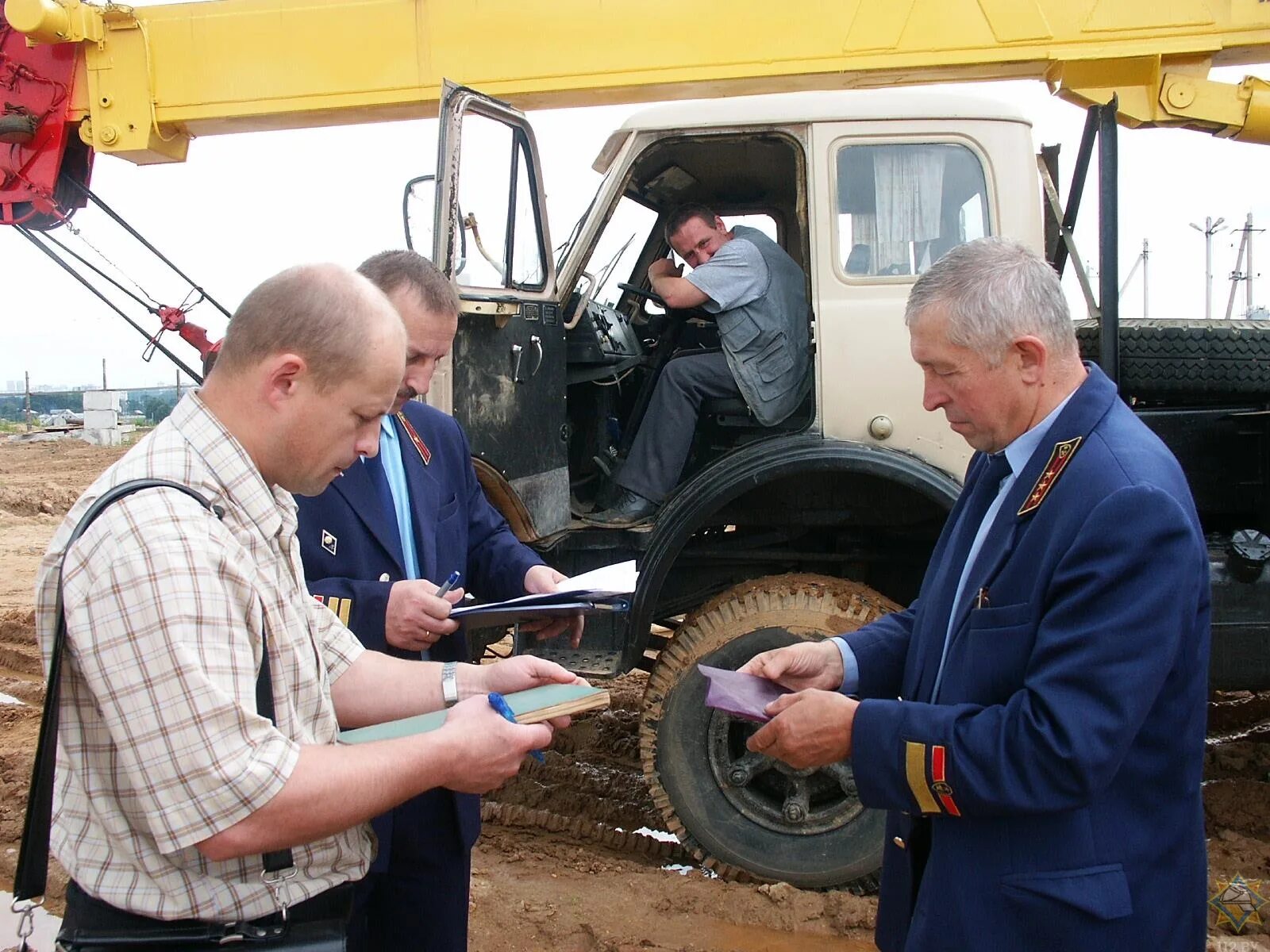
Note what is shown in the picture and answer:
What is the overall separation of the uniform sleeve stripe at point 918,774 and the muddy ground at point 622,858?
6.28 feet

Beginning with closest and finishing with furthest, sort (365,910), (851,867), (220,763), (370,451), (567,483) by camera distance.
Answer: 1. (220,763)
2. (370,451)
3. (365,910)
4. (851,867)
5. (567,483)

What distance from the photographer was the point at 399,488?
236cm

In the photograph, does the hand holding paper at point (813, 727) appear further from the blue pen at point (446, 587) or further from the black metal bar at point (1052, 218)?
the black metal bar at point (1052, 218)

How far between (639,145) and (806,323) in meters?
0.88

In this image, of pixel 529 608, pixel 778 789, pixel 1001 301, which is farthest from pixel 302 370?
pixel 778 789

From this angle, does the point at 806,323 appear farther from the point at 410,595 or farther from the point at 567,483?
the point at 410,595

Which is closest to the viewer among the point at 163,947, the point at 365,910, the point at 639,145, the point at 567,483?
the point at 163,947

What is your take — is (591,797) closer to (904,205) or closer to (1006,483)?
(904,205)

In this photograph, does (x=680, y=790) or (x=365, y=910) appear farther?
(x=680, y=790)

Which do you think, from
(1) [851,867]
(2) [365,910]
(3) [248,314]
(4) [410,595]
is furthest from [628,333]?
(3) [248,314]

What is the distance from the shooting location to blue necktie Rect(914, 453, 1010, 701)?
6.06 feet

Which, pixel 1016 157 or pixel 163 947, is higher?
pixel 1016 157

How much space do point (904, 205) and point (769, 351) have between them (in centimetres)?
68

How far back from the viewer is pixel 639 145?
387cm
